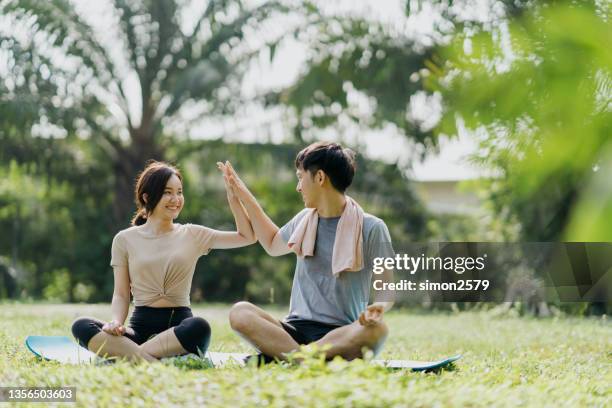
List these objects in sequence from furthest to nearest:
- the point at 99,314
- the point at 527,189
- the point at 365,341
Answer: the point at 99,314 < the point at 365,341 < the point at 527,189

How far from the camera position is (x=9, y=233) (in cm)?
1914

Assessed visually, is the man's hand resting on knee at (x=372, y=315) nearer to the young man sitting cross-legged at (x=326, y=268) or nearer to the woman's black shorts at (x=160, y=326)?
the young man sitting cross-legged at (x=326, y=268)

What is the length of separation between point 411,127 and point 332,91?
156 cm

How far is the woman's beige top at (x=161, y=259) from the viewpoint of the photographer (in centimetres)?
538

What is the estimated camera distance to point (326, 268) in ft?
17.0

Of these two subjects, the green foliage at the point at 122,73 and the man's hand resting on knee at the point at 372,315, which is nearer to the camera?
the man's hand resting on knee at the point at 372,315

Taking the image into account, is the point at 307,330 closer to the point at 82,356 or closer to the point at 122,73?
the point at 82,356

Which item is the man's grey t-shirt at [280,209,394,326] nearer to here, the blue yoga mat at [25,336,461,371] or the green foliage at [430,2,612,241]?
the blue yoga mat at [25,336,461,371]

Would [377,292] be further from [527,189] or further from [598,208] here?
[598,208]

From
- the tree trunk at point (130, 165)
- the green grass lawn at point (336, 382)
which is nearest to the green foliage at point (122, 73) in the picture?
the tree trunk at point (130, 165)

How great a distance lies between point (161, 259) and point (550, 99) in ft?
9.95

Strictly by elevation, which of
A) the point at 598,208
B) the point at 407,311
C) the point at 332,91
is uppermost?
the point at 332,91

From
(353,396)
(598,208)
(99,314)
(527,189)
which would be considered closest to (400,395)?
(353,396)

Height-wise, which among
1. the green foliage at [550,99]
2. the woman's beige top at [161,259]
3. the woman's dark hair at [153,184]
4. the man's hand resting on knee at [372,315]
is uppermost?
the green foliage at [550,99]
